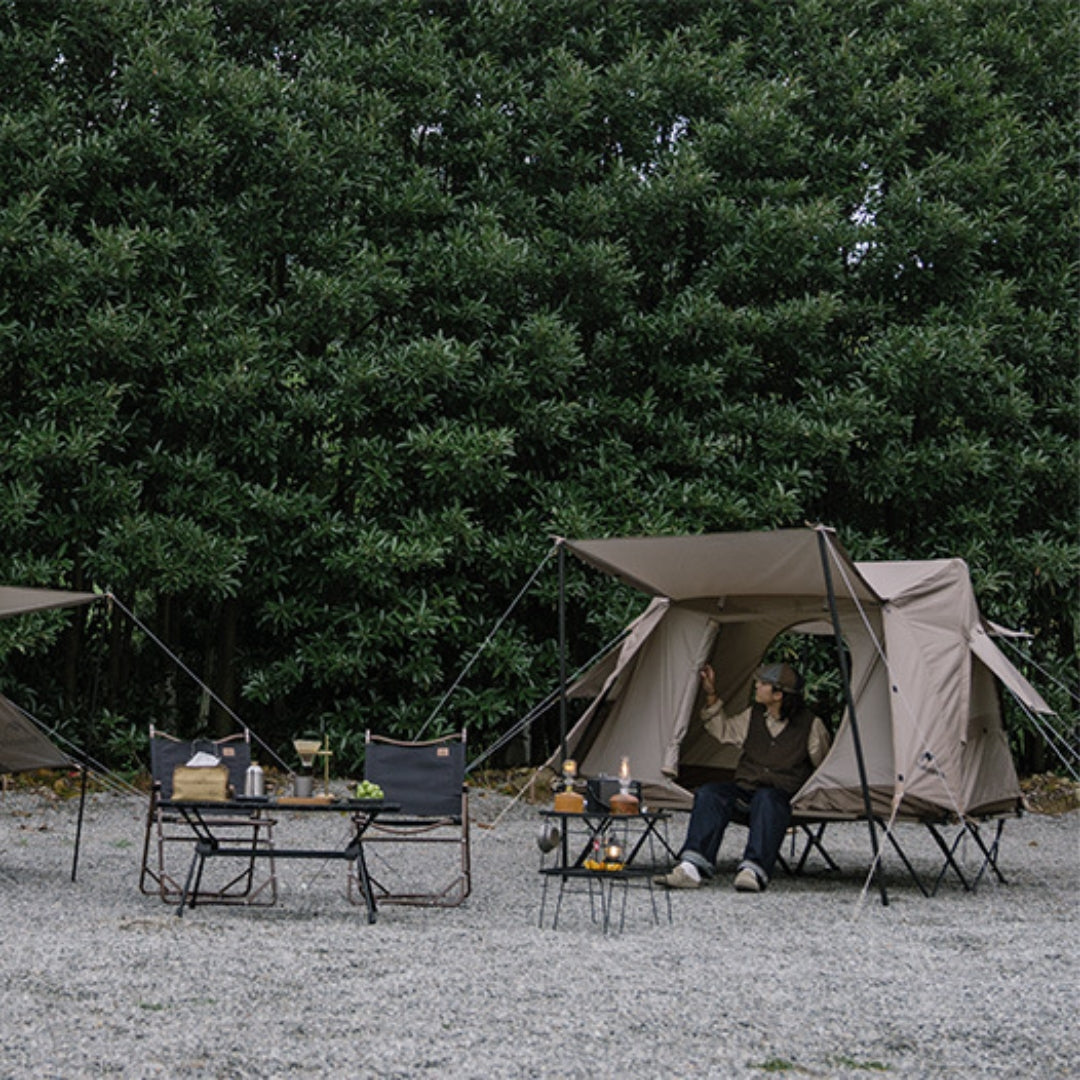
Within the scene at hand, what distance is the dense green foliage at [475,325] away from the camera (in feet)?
34.8

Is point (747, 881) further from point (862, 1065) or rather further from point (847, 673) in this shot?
point (862, 1065)

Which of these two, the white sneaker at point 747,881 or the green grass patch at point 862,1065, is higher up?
the white sneaker at point 747,881

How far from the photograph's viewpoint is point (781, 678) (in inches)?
298

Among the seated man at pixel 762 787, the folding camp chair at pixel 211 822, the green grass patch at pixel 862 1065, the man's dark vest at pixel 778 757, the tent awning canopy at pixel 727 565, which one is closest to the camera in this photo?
the green grass patch at pixel 862 1065

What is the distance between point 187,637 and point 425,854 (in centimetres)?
365

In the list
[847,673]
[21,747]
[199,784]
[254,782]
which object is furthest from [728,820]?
[21,747]

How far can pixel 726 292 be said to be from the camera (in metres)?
11.8

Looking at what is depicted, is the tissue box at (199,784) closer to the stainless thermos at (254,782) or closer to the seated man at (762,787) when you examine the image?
the stainless thermos at (254,782)

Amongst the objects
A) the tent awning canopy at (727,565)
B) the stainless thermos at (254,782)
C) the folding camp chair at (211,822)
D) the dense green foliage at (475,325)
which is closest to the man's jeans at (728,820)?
the tent awning canopy at (727,565)

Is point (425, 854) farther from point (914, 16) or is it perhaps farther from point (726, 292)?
point (914, 16)

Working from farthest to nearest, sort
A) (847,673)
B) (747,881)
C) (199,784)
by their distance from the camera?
(747,881)
(847,673)
(199,784)

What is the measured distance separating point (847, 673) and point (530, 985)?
2.63 meters

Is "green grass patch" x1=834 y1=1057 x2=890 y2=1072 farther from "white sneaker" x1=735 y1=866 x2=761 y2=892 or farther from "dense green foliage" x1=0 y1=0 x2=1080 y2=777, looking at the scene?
"dense green foliage" x1=0 y1=0 x2=1080 y2=777

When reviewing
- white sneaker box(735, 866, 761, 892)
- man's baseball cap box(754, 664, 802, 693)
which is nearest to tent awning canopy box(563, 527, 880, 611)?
man's baseball cap box(754, 664, 802, 693)
